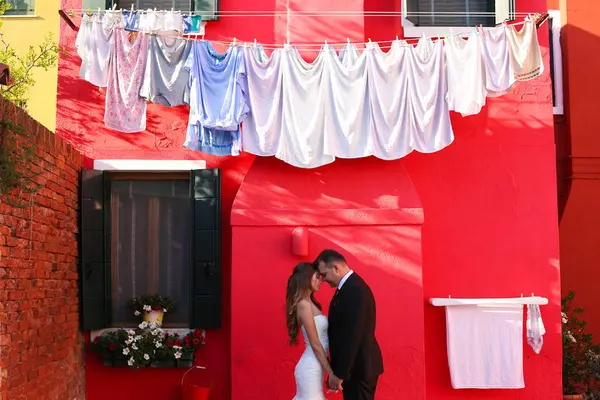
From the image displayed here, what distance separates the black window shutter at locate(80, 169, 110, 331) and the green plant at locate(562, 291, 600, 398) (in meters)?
4.70

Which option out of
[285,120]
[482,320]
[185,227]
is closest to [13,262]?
[185,227]

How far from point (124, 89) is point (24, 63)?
4.02 feet

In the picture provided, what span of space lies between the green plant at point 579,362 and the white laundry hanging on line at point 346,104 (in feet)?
9.30

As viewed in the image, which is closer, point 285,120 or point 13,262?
point 13,262

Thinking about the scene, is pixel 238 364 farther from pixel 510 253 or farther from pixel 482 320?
pixel 510 253

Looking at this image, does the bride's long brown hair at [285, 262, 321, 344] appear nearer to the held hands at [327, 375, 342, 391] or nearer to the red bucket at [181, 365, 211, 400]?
the held hands at [327, 375, 342, 391]

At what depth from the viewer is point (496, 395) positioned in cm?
789

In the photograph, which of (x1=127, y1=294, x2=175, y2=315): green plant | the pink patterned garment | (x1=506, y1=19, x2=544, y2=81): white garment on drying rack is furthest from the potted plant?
(x1=506, y1=19, x2=544, y2=81): white garment on drying rack

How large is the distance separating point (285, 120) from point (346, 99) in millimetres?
585

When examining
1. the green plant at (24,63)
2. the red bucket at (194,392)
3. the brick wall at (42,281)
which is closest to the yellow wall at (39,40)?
the green plant at (24,63)

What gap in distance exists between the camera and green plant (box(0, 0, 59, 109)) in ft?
25.5

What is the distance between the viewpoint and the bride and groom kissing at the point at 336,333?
5793 mm

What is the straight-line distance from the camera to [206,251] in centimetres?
771

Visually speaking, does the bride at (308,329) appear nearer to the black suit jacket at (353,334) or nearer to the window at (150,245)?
the black suit jacket at (353,334)
